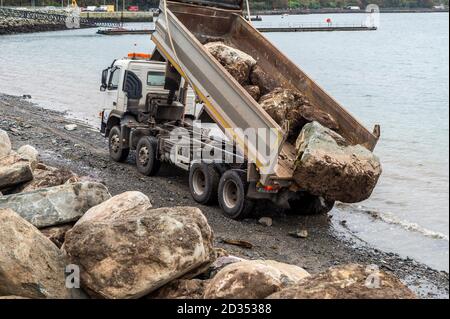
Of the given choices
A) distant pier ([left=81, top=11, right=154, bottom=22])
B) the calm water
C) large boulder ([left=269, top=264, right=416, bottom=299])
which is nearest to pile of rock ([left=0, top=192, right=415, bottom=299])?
large boulder ([left=269, top=264, right=416, bottom=299])

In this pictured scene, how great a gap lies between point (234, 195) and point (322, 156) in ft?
7.15

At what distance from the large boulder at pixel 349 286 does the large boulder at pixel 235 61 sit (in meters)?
7.81

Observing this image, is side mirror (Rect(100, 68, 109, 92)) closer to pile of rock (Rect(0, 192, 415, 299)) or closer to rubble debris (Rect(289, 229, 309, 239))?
rubble debris (Rect(289, 229, 309, 239))

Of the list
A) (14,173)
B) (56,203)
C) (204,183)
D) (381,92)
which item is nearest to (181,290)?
(56,203)

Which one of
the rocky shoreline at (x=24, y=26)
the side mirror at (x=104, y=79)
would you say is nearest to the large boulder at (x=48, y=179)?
the side mirror at (x=104, y=79)

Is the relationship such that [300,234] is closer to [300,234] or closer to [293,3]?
[300,234]

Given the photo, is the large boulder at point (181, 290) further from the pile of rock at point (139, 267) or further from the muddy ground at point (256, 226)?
the muddy ground at point (256, 226)

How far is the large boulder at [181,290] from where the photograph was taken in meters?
6.09

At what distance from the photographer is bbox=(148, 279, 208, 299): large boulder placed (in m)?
6.09

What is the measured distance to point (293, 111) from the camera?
37.8 ft

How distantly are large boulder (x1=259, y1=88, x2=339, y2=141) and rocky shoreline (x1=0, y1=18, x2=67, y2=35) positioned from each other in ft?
252
